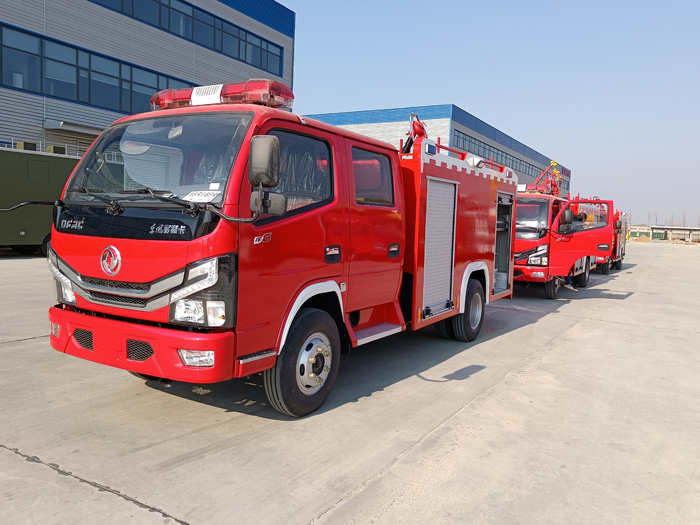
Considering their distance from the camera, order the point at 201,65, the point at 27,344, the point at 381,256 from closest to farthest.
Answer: the point at 381,256, the point at 27,344, the point at 201,65

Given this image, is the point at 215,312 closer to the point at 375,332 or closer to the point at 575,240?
the point at 375,332

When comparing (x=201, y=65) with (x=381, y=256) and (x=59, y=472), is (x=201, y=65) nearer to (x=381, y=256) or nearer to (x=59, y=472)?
(x=381, y=256)

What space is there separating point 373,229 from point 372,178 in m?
0.48

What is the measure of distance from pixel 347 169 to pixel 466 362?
291cm

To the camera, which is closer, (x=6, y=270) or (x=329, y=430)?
(x=329, y=430)

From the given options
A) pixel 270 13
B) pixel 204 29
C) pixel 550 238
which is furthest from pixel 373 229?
pixel 270 13

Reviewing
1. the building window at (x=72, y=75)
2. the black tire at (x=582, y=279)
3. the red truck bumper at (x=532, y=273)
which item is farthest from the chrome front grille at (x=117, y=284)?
the building window at (x=72, y=75)

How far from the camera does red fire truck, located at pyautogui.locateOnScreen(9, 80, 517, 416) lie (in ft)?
11.0

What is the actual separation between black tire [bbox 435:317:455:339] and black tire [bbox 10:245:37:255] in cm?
1414

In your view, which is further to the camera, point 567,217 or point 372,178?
point 567,217

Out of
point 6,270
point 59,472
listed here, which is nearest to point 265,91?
point 59,472

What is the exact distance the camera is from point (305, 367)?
412 centimetres

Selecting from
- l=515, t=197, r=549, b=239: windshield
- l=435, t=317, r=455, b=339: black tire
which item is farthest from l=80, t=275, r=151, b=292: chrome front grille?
l=515, t=197, r=549, b=239: windshield

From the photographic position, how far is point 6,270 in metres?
12.2
